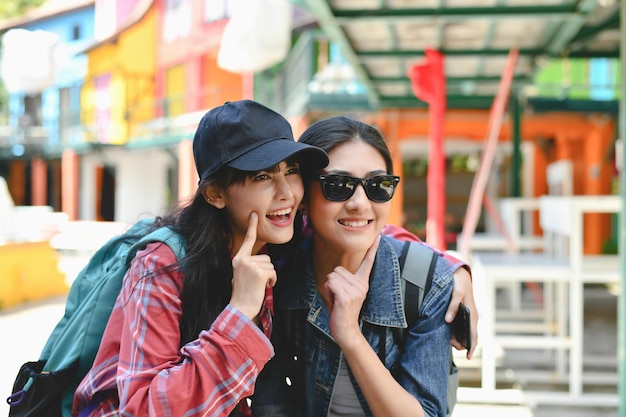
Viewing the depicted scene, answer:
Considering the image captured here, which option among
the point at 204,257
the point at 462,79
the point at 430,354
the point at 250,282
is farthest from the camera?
the point at 462,79

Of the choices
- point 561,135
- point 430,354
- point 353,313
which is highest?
point 561,135

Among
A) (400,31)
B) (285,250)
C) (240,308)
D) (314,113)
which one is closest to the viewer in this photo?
(240,308)

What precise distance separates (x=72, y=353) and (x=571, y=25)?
451 centimetres

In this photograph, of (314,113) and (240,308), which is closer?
(240,308)

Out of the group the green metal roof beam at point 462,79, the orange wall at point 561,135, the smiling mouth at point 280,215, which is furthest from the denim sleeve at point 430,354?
the orange wall at point 561,135

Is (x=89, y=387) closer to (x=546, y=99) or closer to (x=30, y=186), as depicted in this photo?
(x=546, y=99)

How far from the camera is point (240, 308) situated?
1.59m

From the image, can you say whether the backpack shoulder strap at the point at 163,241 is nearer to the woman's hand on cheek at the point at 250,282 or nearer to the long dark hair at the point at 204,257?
the long dark hair at the point at 204,257

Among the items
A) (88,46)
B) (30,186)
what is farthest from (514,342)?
(30,186)

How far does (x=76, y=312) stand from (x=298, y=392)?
2.47 ft

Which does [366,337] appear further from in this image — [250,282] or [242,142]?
[242,142]

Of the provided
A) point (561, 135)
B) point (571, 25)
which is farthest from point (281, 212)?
point (561, 135)

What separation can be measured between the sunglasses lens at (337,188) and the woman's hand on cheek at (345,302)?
0.71 feet

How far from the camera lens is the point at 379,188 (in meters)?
1.93
